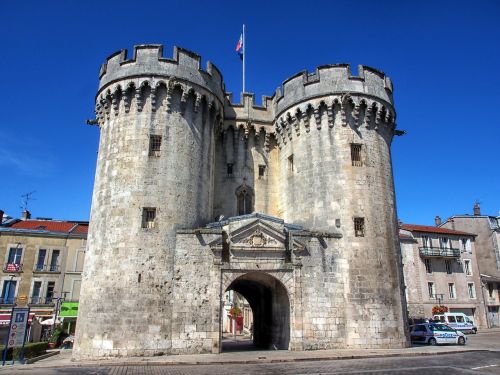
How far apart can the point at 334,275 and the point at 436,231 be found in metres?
30.9

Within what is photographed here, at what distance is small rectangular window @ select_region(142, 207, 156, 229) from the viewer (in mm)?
20188

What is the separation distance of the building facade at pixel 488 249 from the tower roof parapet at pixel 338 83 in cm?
3470

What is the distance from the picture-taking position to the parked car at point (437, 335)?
83.0 ft

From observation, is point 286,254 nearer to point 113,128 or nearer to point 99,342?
point 99,342

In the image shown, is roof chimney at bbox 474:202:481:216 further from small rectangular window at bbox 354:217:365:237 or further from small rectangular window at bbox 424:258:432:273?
Answer: small rectangular window at bbox 354:217:365:237

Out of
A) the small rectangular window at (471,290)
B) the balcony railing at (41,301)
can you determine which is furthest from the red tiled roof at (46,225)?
the small rectangular window at (471,290)

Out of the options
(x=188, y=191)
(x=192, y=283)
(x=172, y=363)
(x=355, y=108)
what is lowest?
(x=172, y=363)

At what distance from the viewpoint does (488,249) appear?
2032 inches

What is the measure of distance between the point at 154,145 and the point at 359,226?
12.0m

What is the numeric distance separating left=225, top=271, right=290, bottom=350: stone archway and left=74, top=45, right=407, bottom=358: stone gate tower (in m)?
0.12

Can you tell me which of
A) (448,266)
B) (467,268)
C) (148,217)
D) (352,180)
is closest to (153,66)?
(148,217)

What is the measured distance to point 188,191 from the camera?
2139 cm

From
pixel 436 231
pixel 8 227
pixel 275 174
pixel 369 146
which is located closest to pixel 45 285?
pixel 8 227

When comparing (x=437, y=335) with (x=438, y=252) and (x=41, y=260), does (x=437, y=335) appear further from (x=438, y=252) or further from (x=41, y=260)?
(x=41, y=260)
